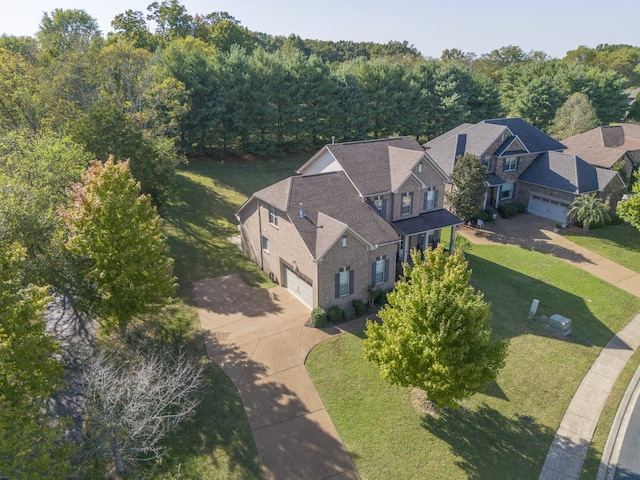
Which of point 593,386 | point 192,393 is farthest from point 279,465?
point 593,386

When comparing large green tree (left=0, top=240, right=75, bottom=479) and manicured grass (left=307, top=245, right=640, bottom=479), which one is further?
manicured grass (left=307, top=245, right=640, bottom=479)

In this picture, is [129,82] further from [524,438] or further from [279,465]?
[524,438]

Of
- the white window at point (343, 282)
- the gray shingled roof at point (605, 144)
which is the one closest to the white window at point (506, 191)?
the gray shingled roof at point (605, 144)

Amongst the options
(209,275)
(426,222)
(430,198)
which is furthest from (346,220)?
(209,275)

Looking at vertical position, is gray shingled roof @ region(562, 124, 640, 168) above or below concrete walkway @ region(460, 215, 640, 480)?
above

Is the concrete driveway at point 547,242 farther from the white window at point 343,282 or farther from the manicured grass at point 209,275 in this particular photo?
the manicured grass at point 209,275

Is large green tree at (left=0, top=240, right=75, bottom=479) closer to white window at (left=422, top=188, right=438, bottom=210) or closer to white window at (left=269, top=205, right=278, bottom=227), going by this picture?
white window at (left=269, top=205, right=278, bottom=227)

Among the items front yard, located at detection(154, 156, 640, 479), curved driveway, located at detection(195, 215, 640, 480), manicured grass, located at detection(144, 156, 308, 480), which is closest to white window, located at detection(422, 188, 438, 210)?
front yard, located at detection(154, 156, 640, 479)
